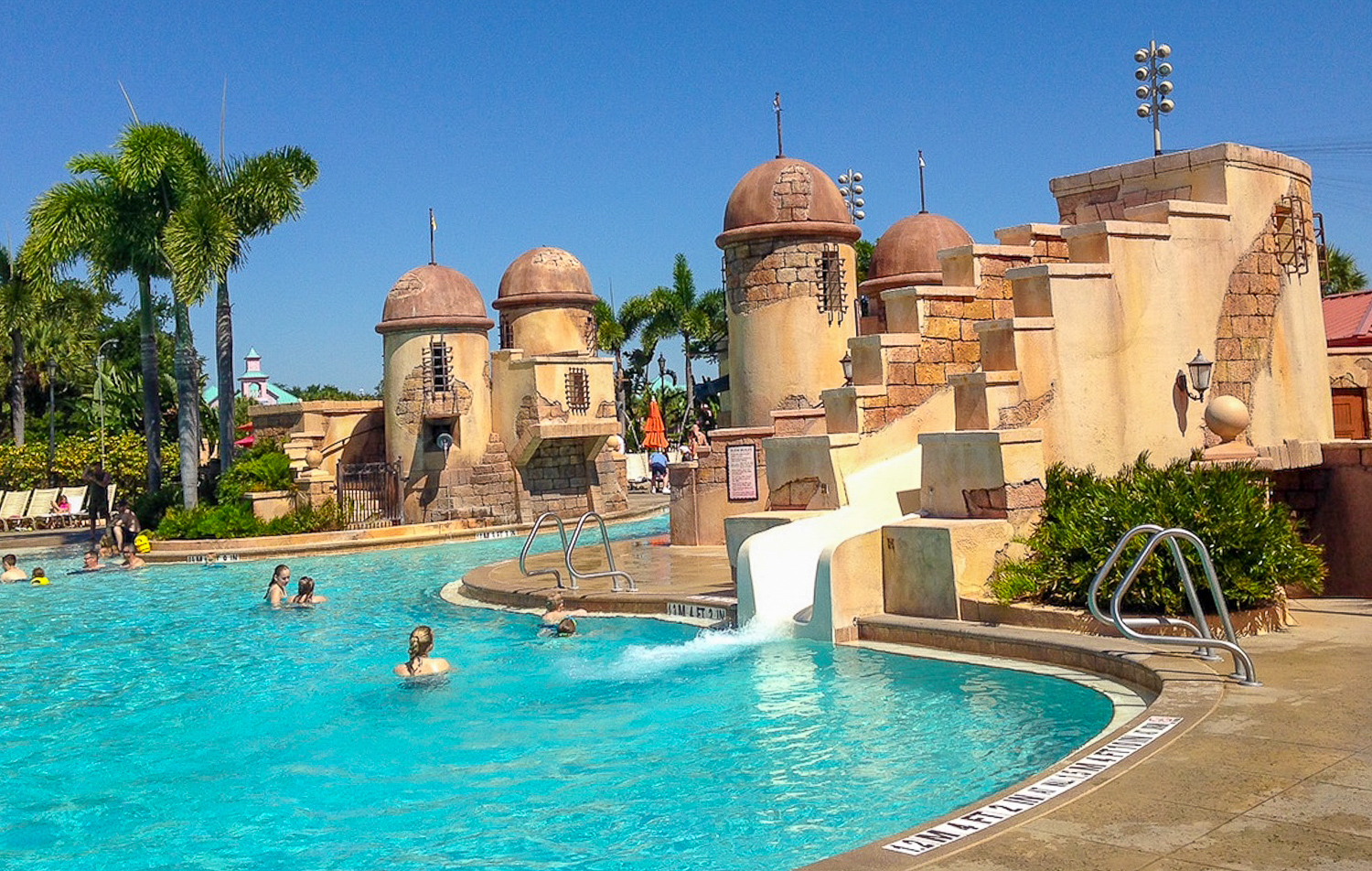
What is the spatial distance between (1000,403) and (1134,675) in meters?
3.53

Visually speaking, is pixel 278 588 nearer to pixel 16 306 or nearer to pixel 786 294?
pixel 786 294

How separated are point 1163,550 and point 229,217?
22.2m

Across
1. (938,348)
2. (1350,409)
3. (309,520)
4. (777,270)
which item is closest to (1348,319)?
(1350,409)

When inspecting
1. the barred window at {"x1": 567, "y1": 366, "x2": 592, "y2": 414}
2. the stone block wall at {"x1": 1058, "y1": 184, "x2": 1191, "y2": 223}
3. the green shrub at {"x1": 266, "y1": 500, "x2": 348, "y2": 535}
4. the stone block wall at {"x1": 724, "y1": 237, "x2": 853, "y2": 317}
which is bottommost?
the green shrub at {"x1": 266, "y1": 500, "x2": 348, "y2": 535}

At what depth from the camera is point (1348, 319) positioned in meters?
20.1

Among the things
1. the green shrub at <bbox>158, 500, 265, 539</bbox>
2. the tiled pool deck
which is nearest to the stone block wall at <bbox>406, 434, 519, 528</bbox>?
the green shrub at <bbox>158, 500, 265, 539</bbox>

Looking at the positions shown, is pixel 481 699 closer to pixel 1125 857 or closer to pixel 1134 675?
pixel 1134 675

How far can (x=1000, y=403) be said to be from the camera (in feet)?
37.5

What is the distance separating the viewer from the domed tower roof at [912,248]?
23219mm

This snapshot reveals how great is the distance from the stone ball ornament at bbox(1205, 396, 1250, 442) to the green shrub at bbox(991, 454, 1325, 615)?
1.05m

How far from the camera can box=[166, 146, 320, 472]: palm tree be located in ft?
84.2

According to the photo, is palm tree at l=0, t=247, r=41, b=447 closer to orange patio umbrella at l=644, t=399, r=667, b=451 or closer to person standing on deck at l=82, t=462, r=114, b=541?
person standing on deck at l=82, t=462, r=114, b=541

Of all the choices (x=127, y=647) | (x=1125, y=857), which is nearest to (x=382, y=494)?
(x=127, y=647)

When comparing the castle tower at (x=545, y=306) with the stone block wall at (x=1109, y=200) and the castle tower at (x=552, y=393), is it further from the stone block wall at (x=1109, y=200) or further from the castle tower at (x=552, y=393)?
the stone block wall at (x=1109, y=200)
